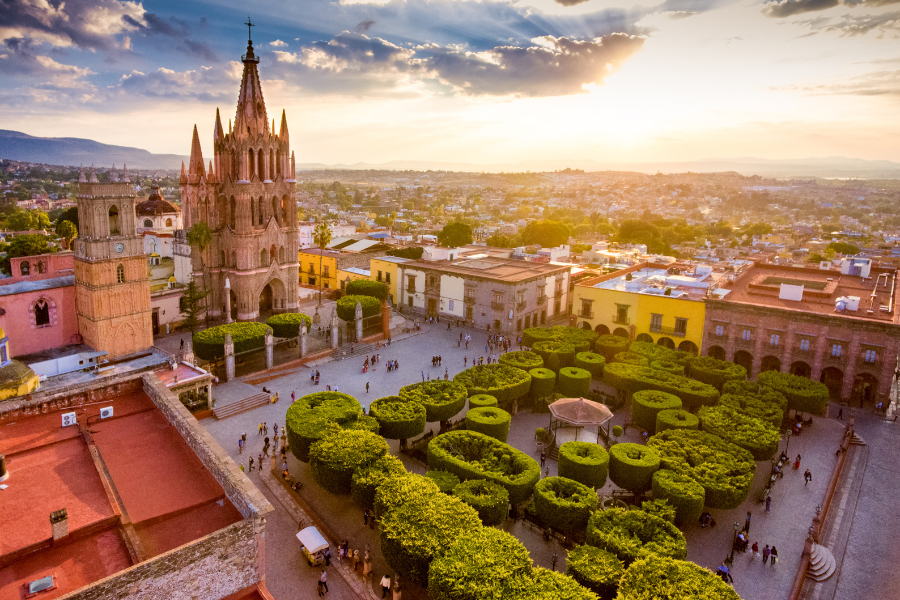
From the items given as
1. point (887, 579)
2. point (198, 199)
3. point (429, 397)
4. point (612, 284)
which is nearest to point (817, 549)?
point (887, 579)

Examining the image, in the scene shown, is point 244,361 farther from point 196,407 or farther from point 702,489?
point 702,489

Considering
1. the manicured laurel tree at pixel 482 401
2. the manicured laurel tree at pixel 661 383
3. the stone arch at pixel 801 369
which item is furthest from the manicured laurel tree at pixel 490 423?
the stone arch at pixel 801 369

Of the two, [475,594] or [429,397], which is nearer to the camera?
[475,594]

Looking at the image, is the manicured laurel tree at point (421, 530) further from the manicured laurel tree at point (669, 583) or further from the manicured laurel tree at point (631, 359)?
the manicured laurel tree at point (631, 359)

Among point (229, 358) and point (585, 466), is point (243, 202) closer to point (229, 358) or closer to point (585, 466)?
point (229, 358)

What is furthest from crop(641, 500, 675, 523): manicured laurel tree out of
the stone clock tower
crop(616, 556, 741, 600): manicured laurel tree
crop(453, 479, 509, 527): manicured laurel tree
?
the stone clock tower
